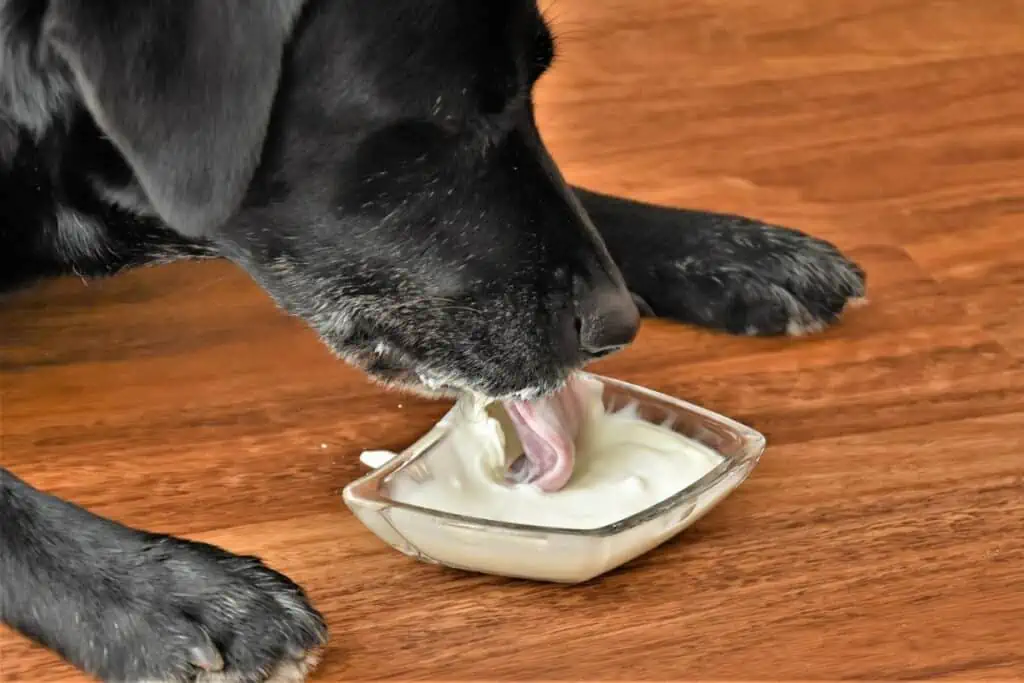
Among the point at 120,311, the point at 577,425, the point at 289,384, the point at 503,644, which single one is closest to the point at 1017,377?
the point at 577,425

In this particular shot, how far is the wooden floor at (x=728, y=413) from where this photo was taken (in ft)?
3.01

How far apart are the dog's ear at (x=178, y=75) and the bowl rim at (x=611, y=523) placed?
251mm

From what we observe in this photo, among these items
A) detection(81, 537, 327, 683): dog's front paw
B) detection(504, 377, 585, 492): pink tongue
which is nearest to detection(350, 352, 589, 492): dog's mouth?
detection(504, 377, 585, 492): pink tongue

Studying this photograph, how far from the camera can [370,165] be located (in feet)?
3.09

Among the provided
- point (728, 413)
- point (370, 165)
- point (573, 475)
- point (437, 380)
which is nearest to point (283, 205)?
point (370, 165)

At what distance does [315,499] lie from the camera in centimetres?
106

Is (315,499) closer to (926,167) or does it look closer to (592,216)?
(592,216)

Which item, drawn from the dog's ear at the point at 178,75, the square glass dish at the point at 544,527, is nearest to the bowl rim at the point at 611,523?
the square glass dish at the point at 544,527

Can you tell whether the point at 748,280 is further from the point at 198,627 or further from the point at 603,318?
the point at 198,627

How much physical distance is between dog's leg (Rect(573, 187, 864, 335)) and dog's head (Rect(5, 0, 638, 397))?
27cm

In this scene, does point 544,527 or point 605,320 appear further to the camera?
point 605,320

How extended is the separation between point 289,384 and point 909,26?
1301 millimetres

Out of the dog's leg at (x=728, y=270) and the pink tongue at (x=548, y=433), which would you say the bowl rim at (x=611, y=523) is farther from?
the dog's leg at (x=728, y=270)

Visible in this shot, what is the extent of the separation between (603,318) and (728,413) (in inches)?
8.4
